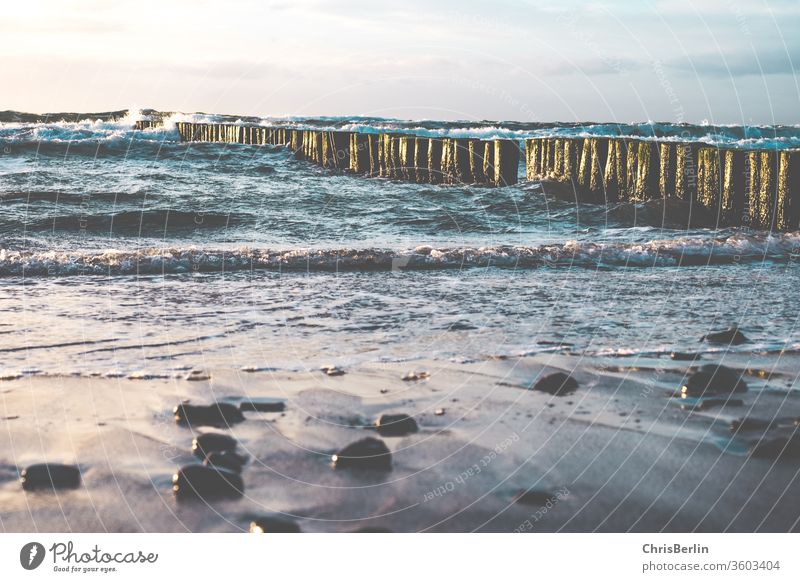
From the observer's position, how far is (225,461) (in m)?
3.54

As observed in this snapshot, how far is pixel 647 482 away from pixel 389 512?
3.59ft

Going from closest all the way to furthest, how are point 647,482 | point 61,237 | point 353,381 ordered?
point 647,482 < point 353,381 < point 61,237

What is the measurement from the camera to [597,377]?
15.8 feet

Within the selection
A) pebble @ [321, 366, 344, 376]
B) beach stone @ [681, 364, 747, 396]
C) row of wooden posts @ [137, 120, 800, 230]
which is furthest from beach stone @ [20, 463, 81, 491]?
row of wooden posts @ [137, 120, 800, 230]

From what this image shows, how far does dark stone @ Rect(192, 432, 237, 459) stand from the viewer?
3.66 meters

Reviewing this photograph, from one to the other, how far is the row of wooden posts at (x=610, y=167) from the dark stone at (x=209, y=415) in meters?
10.1

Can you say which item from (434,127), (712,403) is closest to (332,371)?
(712,403)

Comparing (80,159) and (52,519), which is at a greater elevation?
(80,159)

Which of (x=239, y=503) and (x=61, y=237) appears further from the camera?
(x=61, y=237)

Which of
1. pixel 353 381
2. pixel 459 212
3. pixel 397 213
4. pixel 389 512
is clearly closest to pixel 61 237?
pixel 397 213

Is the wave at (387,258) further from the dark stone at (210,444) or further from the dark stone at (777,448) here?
the dark stone at (777,448)

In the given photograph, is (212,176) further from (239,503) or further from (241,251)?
(239,503)

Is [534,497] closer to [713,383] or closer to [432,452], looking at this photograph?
[432,452]

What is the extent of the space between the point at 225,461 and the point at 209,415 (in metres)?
0.62
